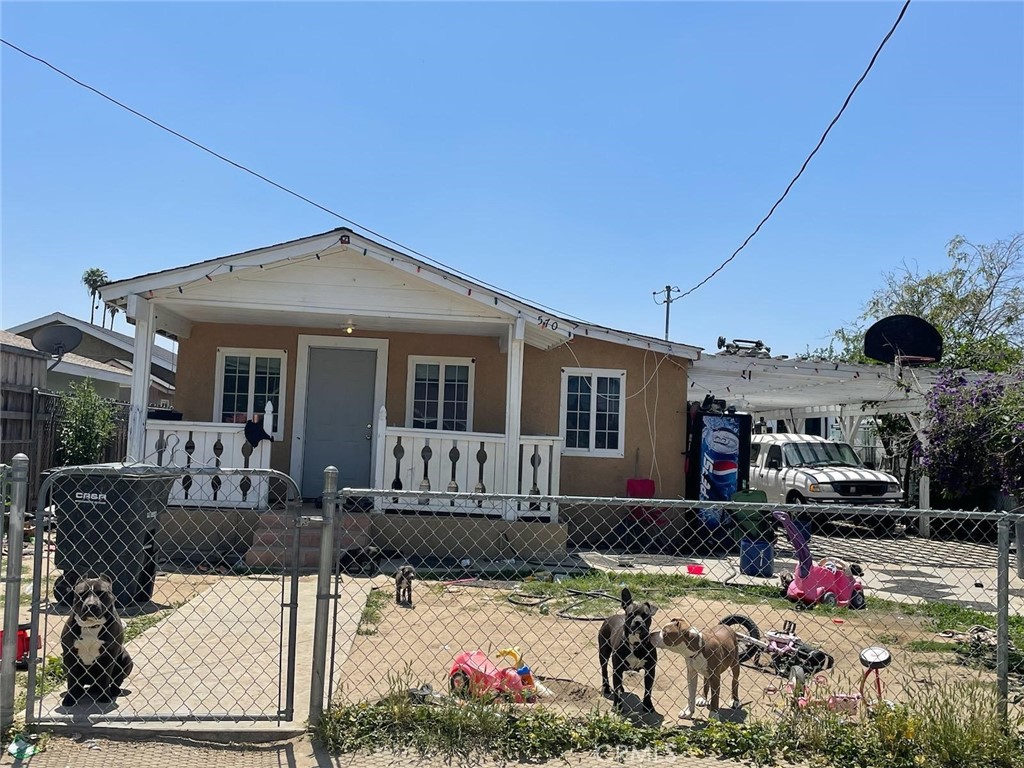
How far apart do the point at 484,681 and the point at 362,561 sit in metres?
5.17

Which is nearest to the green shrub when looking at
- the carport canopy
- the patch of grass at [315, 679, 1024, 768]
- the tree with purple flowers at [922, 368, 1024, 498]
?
the carport canopy

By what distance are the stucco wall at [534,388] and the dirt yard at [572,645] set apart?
4486mm

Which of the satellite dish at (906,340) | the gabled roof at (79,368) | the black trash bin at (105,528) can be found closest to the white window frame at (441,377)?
the black trash bin at (105,528)

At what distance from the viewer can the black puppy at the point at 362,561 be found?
873cm

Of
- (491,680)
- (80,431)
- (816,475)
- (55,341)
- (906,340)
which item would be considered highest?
(906,340)

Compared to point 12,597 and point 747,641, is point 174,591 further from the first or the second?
point 747,641

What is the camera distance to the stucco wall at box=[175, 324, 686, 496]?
468 inches

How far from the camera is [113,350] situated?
20922 mm

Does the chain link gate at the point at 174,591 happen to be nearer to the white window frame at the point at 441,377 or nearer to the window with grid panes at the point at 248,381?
the window with grid panes at the point at 248,381

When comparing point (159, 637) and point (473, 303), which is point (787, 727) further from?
point (473, 303)

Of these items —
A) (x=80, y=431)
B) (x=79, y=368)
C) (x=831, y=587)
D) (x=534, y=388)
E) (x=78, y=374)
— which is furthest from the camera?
(x=78, y=374)

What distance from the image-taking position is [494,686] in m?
4.34

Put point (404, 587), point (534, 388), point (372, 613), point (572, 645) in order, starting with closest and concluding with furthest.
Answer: point (572, 645) < point (372, 613) < point (404, 587) < point (534, 388)

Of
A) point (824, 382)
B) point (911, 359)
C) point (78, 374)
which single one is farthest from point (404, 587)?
point (78, 374)
